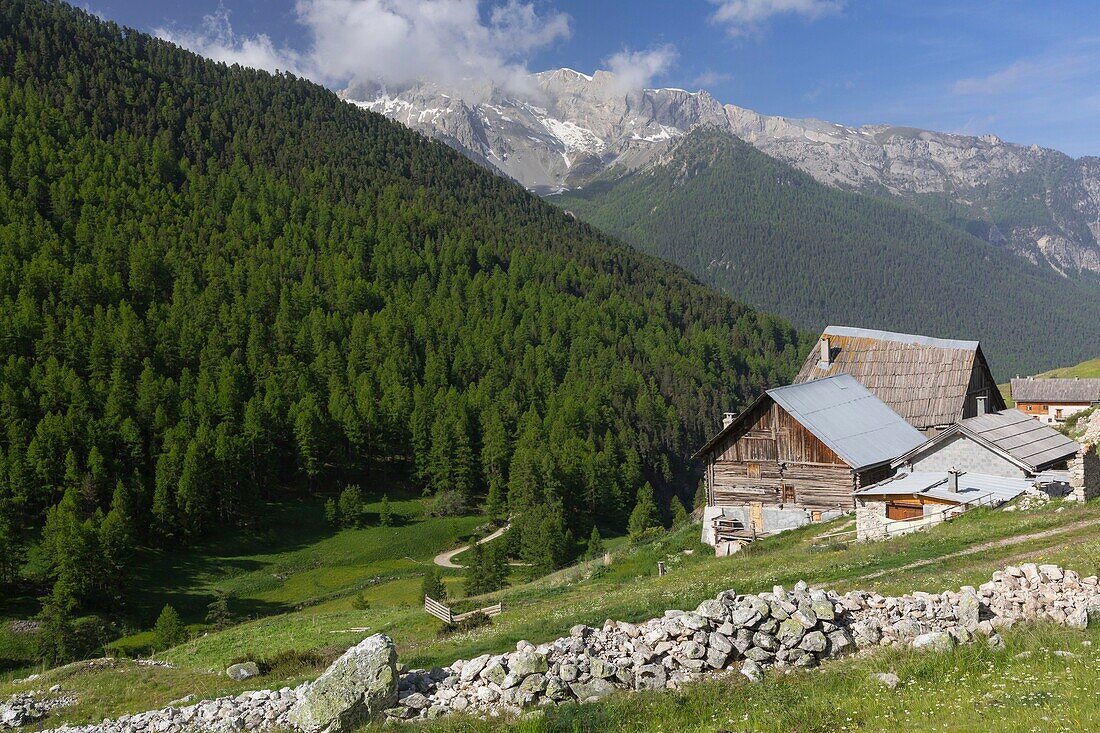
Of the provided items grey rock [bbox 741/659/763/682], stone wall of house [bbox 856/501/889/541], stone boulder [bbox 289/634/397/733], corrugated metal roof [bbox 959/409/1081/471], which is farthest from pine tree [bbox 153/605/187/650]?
corrugated metal roof [bbox 959/409/1081/471]

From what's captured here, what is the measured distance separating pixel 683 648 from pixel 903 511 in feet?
89.3

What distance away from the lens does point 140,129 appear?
643 ft

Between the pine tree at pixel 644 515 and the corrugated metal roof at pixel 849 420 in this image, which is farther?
the pine tree at pixel 644 515

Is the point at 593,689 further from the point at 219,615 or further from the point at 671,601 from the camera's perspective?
the point at 219,615

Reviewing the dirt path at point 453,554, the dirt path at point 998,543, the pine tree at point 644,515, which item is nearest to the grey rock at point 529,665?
the dirt path at point 998,543

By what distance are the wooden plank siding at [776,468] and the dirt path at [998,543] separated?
18.7 meters

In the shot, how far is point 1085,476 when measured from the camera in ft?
100

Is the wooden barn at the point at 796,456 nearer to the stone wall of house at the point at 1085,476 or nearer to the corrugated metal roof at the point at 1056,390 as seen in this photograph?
the stone wall of house at the point at 1085,476

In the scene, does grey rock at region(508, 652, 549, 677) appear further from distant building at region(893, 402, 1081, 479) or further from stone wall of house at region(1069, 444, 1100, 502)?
distant building at region(893, 402, 1081, 479)

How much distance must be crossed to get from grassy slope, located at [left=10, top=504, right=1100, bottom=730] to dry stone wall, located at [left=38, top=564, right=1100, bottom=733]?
906 mm

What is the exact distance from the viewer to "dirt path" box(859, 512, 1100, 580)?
23.7 meters

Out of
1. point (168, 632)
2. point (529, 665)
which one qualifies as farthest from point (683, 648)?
point (168, 632)

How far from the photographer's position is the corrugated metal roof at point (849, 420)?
46.5m

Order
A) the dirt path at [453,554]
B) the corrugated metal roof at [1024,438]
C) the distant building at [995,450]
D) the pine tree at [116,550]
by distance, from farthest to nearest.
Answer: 1. the dirt path at [453,554]
2. the pine tree at [116,550]
3. the corrugated metal roof at [1024,438]
4. the distant building at [995,450]
